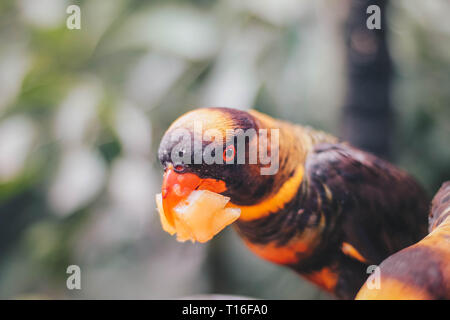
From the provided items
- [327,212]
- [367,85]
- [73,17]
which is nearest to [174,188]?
[327,212]

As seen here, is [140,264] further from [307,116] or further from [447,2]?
[447,2]

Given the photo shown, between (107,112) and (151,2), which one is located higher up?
(151,2)

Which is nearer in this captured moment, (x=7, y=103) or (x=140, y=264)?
(x=7, y=103)

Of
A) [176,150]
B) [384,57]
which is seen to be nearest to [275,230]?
[176,150]

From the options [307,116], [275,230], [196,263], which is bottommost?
[196,263]

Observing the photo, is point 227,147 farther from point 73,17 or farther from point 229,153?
point 73,17

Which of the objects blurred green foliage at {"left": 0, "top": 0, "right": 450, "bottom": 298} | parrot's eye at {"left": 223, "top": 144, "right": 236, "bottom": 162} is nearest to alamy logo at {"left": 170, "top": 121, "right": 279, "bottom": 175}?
parrot's eye at {"left": 223, "top": 144, "right": 236, "bottom": 162}

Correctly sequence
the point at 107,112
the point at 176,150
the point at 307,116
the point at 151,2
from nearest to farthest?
the point at 176,150 → the point at 107,112 → the point at 307,116 → the point at 151,2

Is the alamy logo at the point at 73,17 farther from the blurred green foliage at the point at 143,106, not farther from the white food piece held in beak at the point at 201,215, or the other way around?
the white food piece held in beak at the point at 201,215
